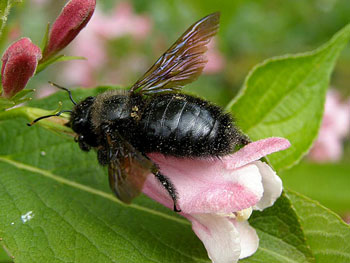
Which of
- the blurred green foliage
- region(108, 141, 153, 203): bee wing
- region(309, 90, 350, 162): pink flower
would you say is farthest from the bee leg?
the blurred green foliage

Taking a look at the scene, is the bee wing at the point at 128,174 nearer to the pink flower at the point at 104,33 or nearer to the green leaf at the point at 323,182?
the green leaf at the point at 323,182

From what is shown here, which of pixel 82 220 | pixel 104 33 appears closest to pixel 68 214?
pixel 82 220

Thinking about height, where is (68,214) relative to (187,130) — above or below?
below

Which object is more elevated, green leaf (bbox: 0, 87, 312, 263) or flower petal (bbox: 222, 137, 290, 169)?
flower petal (bbox: 222, 137, 290, 169)

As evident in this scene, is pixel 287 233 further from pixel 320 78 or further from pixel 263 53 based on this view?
pixel 263 53

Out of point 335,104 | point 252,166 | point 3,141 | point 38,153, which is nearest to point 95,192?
point 38,153

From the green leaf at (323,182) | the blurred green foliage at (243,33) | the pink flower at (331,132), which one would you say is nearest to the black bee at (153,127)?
the green leaf at (323,182)

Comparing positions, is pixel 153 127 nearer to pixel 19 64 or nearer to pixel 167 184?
pixel 167 184

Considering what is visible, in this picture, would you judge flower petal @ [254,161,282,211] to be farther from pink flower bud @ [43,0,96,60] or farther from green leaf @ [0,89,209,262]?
pink flower bud @ [43,0,96,60]
